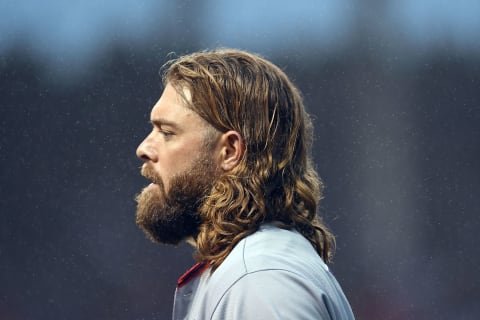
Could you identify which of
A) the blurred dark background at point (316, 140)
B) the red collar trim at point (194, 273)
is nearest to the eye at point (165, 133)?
the red collar trim at point (194, 273)

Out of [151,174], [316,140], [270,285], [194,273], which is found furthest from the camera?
[316,140]

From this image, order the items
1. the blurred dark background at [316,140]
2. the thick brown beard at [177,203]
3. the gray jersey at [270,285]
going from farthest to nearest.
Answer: the blurred dark background at [316,140] < the thick brown beard at [177,203] < the gray jersey at [270,285]

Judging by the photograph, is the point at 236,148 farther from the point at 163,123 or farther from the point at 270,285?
the point at 270,285

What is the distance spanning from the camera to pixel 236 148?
142cm

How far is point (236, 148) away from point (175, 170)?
0.12 meters

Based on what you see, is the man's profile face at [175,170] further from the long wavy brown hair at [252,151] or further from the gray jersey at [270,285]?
the gray jersey at [270,285]

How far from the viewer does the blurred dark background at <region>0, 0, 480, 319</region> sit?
246cm

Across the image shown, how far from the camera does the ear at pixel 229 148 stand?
1413 millimetres

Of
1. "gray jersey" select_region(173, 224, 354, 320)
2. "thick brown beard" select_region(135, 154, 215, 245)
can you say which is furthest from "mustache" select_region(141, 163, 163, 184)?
"gray jersey" select_region(173, 224, 354, 320)

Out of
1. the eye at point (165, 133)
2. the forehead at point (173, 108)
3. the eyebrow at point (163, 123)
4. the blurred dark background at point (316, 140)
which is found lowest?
the blurred dark background at point (316, 140)

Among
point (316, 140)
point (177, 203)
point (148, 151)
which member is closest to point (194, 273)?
point (177, 203)

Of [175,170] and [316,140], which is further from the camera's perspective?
[316,140]

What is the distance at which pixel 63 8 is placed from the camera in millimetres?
2520

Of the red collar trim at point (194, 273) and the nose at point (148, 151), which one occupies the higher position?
the nose at point (148, 151)
